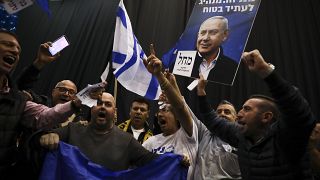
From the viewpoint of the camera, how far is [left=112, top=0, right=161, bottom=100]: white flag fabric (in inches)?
138

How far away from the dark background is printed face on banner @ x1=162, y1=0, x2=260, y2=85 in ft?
6.28

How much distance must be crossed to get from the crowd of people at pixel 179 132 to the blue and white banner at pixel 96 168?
0.07 metres

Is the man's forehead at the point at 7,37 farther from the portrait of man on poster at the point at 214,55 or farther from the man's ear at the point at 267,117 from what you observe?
the man's ear at the point at 267,117

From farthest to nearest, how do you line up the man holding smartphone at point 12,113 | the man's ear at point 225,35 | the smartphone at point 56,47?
the man's ear at point 225,35
the smartphone at point 56,47
the man holding smartphone at point 12,113

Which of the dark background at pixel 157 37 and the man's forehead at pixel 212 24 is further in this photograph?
the dark background at pixel 157 37

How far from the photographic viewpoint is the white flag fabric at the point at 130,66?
3518 millimetres

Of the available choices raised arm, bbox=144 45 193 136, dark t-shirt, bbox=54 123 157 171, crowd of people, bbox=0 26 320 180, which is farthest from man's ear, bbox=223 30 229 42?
dark t-shirt, bbox=54 123 157 171

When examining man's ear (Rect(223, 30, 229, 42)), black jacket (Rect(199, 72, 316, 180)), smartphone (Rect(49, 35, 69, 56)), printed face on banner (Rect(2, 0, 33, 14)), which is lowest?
black jacket (Rect(199, 72, 316, 180))

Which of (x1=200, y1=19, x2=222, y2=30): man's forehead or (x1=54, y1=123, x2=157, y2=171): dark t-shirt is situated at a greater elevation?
(x1=200, y1=19, x2=222, y2=30): man's forehead

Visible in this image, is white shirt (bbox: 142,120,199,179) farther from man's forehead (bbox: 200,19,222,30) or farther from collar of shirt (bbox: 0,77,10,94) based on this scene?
collar of shirt (bbox: 0,77,10,94)

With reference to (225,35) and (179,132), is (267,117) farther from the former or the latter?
(225,35)

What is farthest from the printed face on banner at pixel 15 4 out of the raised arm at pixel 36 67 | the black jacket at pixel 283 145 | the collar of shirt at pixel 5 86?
the black jacket at pixel 283 145

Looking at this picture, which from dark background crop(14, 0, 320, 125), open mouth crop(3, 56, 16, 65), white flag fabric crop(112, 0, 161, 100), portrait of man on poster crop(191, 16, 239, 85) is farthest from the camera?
dark background crop(14, 0, 320, 125)

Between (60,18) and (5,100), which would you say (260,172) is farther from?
(60,18)
